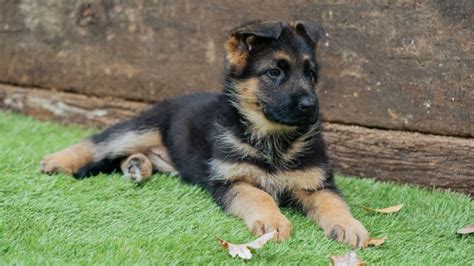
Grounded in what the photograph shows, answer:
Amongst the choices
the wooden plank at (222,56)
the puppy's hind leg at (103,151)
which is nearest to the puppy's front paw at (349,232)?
the wooden plank at (222,56)

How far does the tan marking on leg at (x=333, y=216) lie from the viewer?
11.8 ft

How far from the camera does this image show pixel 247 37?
4.32 metres

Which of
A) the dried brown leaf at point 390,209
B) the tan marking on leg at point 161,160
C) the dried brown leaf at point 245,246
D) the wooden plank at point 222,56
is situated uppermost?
the wooden plank at point 222,56

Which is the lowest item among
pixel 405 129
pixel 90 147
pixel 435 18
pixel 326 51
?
pixel 90 147

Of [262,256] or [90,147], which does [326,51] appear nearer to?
[90,147]

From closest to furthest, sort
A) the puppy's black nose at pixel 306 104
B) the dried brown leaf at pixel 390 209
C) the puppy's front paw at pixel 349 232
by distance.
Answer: the puppy's front paw at pixel 349 232
the puppy's black nose at pixel 306 104
the dried brown leaf at pixel 390 209

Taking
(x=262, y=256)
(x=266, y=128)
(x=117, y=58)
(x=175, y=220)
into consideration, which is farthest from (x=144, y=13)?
(x=262, y=256)

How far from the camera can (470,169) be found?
4668mm

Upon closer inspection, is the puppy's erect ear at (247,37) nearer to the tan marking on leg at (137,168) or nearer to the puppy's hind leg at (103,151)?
the tan marking on leg at (137,168)

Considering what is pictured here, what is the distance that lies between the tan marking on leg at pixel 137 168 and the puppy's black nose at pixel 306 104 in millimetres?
1221

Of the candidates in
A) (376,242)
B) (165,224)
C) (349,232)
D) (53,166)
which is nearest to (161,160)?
(53,166)

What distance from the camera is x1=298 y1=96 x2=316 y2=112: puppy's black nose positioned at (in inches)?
158

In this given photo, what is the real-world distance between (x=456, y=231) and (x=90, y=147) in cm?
258

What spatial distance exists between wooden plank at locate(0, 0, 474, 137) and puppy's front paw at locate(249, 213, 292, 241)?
1.60m
